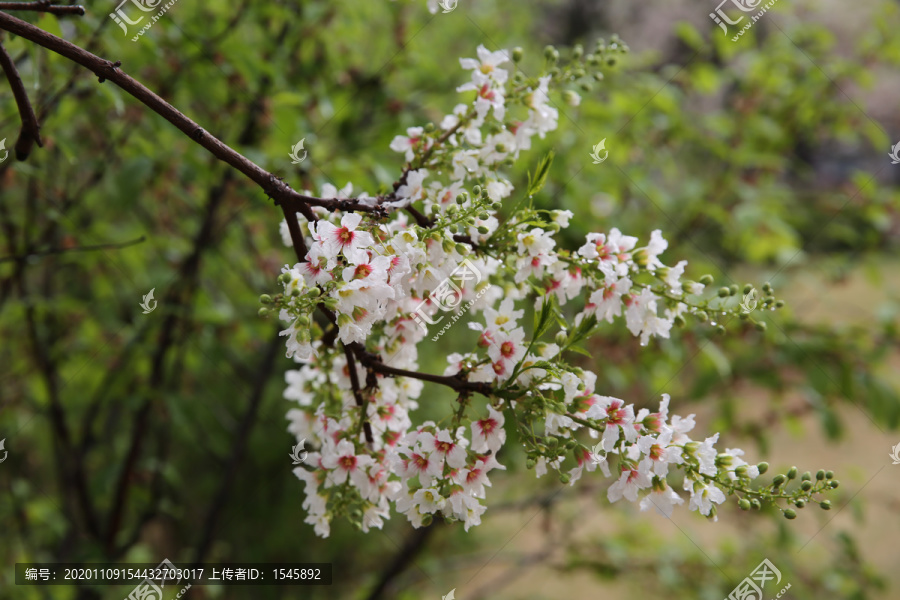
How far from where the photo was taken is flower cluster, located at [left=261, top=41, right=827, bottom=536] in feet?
2.66

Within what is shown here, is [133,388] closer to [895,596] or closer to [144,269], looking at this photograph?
[144,269]

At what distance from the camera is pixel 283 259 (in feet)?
8.25

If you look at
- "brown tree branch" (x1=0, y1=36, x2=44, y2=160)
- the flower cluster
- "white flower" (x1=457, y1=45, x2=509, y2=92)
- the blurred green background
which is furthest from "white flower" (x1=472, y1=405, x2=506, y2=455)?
the blurred green background

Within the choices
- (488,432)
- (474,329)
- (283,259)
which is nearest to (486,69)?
(474,329)

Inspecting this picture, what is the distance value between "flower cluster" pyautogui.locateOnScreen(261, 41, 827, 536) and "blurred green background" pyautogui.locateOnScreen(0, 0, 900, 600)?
614 millimetres

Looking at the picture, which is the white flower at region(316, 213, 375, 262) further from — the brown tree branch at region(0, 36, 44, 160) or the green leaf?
the brown tree branch at region(0, 36, 44, 160)

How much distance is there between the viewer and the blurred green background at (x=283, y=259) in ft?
6.32

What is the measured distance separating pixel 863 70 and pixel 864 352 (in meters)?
1.11

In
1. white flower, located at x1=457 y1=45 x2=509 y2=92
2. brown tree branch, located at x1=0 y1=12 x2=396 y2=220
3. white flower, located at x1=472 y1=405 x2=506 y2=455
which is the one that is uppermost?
white flower, located at x1=457 y1=45 x2=509 y2=92

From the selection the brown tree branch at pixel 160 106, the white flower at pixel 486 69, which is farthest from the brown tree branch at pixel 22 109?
the white flower at pixel 486 69

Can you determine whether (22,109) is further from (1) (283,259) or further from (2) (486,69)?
(1) (283,259)

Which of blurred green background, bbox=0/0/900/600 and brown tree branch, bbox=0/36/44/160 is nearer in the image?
brown tree branch, bbox=0/36/44/160

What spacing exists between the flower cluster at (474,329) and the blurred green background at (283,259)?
0.61m

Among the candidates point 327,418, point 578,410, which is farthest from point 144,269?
point 578,410
